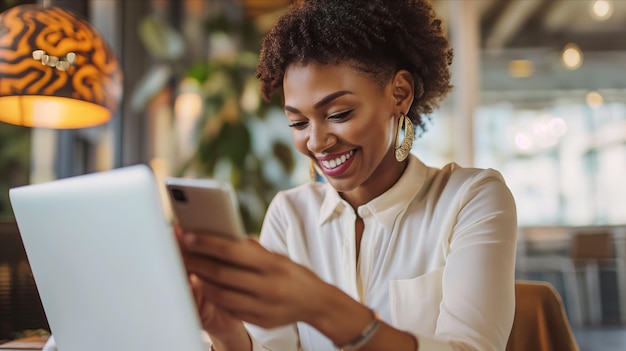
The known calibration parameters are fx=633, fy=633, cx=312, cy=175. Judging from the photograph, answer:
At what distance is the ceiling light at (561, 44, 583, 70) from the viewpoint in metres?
6.34

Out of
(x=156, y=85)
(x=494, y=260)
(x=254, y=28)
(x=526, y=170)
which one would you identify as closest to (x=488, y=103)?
(x=526, y=170)

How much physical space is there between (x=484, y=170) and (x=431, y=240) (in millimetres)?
168

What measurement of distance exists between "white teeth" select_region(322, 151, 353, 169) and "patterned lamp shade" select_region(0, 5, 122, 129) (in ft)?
2.17

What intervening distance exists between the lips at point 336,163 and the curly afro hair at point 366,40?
5.9 inches

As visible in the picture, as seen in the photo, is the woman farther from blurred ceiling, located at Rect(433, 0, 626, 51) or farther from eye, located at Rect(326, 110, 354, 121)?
blurred ceiling, located at Rect(433, 0, 626, 51)

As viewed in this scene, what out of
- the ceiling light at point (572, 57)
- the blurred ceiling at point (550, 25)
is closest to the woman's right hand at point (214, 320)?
the blurred ceiling at point (550, 25)

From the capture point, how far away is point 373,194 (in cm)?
131

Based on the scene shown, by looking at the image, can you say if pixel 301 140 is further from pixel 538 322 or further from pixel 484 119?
pixel 484 119

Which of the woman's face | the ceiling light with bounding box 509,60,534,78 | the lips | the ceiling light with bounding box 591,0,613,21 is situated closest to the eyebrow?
the woman's face

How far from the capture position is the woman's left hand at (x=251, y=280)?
60 centimetres

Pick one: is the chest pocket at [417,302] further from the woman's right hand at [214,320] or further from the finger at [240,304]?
the finger at [240,304]

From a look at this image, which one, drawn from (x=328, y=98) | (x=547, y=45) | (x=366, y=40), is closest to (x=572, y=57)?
(x=547, y=45)

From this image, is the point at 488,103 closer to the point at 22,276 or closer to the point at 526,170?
the point at 526,170

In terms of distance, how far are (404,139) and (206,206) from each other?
755 mm
